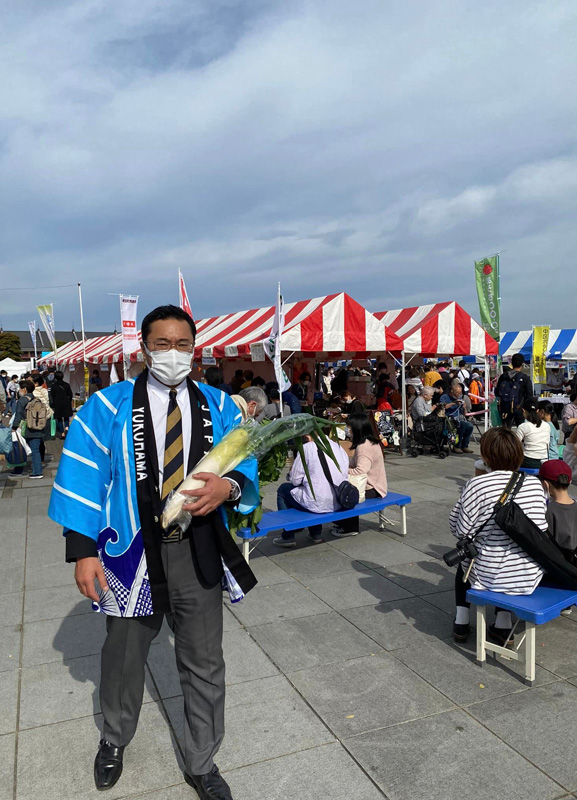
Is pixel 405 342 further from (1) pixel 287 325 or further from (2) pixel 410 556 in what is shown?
(2) pixel 410 556

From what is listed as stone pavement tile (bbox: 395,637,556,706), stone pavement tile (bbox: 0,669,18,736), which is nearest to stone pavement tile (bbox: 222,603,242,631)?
stone pavement tile (bbox: 395,637,556,706)

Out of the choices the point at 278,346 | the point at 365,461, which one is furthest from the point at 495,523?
the point at 278,346

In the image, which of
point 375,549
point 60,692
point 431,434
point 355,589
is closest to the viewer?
point 60,692

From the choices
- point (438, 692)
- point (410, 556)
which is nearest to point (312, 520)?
point (410, 556)

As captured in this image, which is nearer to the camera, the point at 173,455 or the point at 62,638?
the point at 173,455

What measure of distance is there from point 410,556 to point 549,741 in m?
2.90

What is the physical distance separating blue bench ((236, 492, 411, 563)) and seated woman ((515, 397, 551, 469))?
2616 mm

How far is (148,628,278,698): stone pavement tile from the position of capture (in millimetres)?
3486

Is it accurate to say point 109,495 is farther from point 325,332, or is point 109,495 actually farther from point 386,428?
point 386,428

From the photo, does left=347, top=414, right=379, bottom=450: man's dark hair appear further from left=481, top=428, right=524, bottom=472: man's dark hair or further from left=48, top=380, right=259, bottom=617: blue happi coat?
left=48, top=380, right=259, bottom=617: blue happi coat

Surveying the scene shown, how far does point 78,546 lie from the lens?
2305mm

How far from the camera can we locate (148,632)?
254 cm

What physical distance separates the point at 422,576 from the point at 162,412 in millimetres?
3490

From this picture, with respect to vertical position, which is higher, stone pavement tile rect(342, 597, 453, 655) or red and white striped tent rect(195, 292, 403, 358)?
red and white striped tent rect(195, 292, 403, 358)
